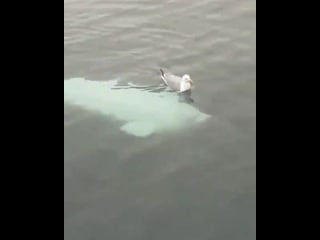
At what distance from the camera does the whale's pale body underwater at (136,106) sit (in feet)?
34.6

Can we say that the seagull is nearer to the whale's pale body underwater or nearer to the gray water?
the whale's pale body underwater

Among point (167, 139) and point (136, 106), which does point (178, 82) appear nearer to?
point (136, 106)

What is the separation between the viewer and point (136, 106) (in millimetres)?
11195

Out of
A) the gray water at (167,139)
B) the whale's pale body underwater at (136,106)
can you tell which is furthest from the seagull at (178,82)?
the gray water at (167,139)

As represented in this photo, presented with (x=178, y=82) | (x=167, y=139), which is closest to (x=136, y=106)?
(x=178, y=82)

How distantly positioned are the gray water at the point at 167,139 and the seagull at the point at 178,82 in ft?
1.03

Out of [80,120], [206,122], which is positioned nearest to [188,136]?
[206,122]

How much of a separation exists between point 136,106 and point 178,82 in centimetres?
105

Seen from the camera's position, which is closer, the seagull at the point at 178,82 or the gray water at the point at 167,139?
the gray water at the point at 167,139

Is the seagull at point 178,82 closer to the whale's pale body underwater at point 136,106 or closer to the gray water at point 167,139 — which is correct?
the whale's pale body underwater at point 136,106

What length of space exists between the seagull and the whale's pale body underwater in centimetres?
19

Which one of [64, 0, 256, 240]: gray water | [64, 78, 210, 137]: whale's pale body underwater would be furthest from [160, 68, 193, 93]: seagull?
[64, 0, 256, 240]: gray water

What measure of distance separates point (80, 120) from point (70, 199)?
Answer: 255 cm
